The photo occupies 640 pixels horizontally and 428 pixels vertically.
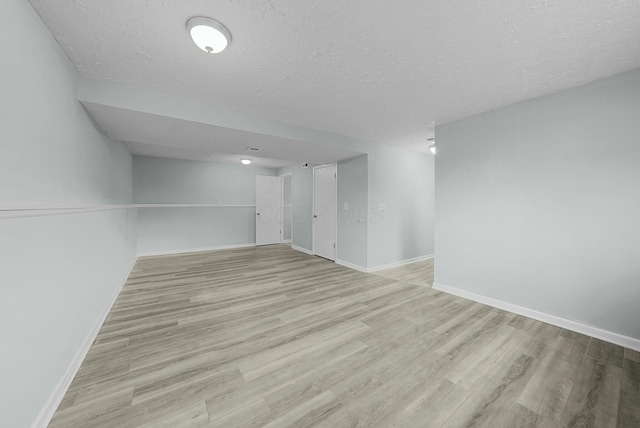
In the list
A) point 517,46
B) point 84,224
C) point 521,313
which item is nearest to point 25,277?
point 84,224

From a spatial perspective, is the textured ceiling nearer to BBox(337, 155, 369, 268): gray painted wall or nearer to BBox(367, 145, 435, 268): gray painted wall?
BBox(337, 155, 369, 268): gray painted wall

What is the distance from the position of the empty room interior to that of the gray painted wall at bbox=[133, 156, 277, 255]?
2181 mm

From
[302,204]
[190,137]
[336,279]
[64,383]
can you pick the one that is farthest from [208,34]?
[302,204]

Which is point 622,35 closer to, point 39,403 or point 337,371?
point 337,371

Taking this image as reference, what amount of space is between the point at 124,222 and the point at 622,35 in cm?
608

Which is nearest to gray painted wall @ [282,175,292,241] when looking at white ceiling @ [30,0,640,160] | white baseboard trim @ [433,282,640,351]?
white ceiling @ [30,0,640,160]

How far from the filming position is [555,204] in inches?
94.7

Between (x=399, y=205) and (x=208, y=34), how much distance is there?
13.7 ft

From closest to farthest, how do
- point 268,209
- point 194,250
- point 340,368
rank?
1. point 340,368
2. point 194,250
3. point 268,209

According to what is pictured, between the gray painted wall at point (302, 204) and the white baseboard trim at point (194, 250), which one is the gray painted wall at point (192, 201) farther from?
the gray painted wall at point (302, 204)

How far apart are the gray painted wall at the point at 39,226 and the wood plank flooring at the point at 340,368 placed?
0.32 meters

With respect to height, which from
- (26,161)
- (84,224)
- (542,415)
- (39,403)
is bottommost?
(542,415)

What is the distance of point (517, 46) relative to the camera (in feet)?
5.64

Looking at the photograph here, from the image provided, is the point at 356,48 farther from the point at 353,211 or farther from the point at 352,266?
the point at 352,266
